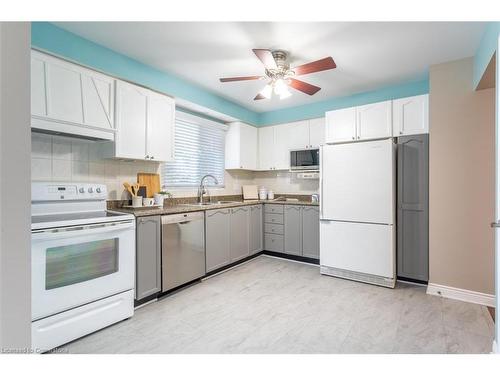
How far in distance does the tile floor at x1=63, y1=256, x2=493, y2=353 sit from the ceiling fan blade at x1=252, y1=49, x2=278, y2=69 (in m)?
2.27

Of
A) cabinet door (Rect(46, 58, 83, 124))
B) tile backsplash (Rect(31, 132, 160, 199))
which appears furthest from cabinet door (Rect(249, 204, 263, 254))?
cabinet door (Rect(46, 58, 83, 124))

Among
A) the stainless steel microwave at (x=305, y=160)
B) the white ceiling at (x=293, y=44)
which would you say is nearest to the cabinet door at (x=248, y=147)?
the stainless steel microwave at (x=305, y=160)

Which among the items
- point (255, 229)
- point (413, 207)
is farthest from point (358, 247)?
point (255, 229)

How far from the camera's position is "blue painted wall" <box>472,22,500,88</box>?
6.19 ft

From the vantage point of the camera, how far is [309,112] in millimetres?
4258

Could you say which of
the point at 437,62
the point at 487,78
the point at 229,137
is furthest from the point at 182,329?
the point at 437,62

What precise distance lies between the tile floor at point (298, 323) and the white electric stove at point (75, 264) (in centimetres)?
17

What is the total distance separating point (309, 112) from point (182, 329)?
3623 mm

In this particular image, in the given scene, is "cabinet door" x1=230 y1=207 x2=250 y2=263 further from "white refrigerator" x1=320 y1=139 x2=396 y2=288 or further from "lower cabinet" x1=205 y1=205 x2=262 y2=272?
"white refrigerator" x1=320 y1=139 x2=396 y2=288

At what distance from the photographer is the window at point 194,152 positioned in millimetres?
3582

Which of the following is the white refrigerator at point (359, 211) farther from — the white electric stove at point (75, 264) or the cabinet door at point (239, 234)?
the white electric stove at point (75, 264)

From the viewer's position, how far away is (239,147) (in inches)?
170

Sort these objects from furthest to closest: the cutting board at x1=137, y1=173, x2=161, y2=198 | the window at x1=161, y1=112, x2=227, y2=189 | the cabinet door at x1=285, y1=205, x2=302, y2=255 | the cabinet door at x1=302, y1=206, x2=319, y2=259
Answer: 1. the cabinet door at x1=285, y1=205, x2=302, y2=255
2. the cabinet door at x1=302, y1=206, x2=319, y2=259
3. the window at x1=161, y1=112, x2=227, y2=189
4. the cutting board at x1=137, y1=173, x2=161, y2=198

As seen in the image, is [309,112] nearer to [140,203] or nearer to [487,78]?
[487,78]
